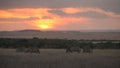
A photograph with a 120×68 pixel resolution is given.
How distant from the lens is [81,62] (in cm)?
895

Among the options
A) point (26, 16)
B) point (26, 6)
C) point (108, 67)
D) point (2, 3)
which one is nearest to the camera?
point (108, 67)

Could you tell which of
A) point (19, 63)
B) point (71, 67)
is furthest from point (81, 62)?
point (19, 63)

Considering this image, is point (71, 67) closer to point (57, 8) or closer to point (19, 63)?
point (19, 63)

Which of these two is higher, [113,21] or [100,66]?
[113,21]

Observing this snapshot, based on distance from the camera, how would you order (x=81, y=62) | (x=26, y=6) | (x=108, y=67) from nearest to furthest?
(x=108, y=67), (x=81, y=62), (x=26, y=6)

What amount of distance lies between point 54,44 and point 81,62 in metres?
7.47

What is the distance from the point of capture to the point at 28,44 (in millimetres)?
15625

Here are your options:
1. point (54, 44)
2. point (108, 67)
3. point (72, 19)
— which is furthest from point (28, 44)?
point (108, 67)

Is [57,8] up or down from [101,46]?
up

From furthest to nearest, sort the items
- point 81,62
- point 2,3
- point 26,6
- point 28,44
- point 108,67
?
point 28,44, point 26,6, point 2,3, point 81,62, point 108,67

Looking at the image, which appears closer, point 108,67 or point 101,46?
point 108,67

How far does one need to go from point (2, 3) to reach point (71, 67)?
3131 millimetres

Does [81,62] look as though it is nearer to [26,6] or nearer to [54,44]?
[26,6]

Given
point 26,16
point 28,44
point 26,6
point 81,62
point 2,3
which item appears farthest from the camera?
point 28,44
